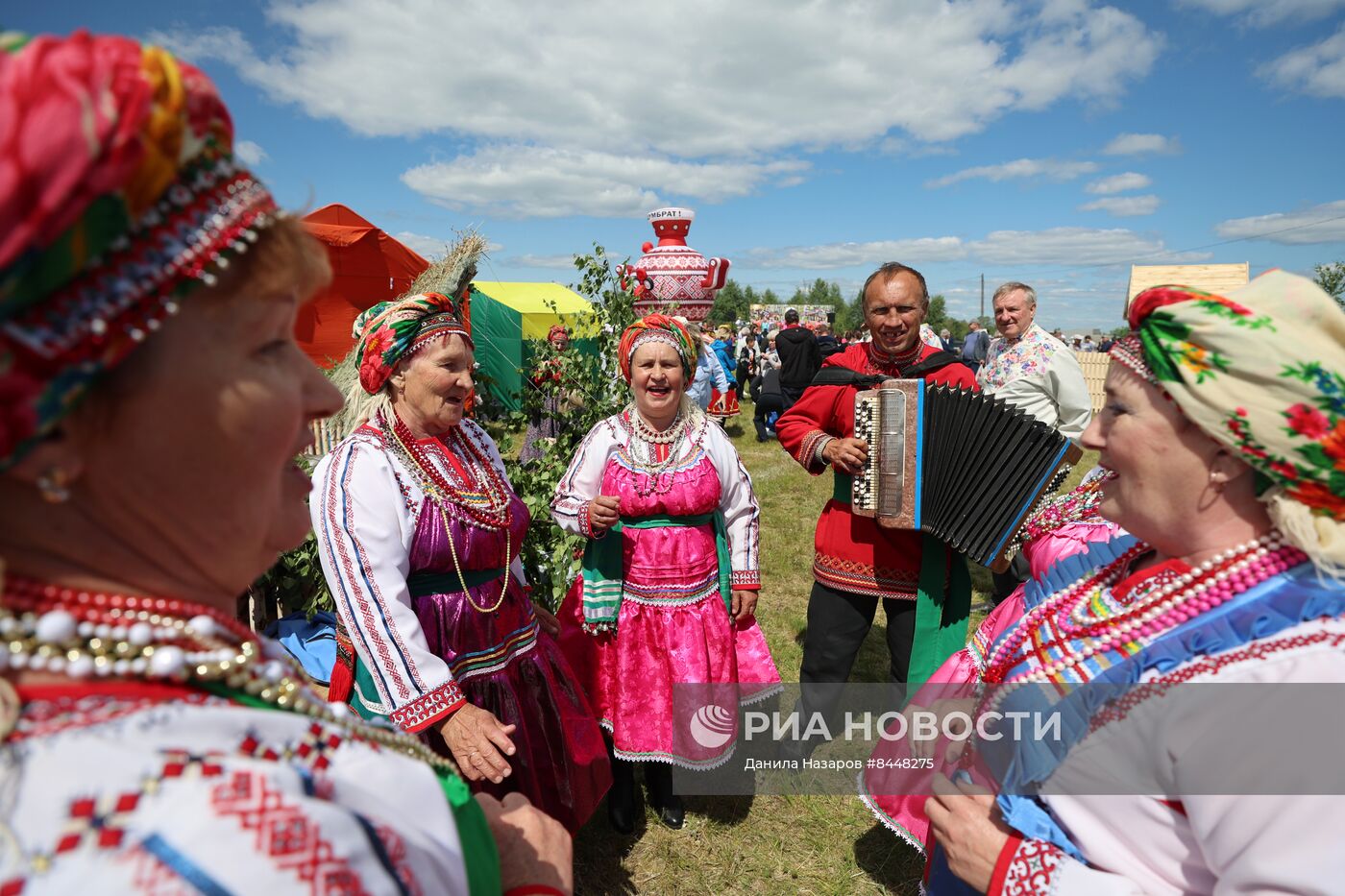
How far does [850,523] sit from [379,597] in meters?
2.40

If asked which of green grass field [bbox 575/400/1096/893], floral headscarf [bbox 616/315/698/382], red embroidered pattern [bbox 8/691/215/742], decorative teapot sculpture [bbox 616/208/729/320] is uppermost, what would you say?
decorative teapot sculpture [bbox 616/208/729/320]

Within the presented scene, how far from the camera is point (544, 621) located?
3096 millimetres

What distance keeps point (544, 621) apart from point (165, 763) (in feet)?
8.06

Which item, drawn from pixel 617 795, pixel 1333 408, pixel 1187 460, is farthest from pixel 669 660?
pixel 1333 408

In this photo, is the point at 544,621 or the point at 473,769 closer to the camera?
the point at 473,769

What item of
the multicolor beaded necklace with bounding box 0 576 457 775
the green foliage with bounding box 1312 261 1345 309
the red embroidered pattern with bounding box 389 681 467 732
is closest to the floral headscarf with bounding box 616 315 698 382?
the red embroidered pattern with bounding box 389 681 467 732

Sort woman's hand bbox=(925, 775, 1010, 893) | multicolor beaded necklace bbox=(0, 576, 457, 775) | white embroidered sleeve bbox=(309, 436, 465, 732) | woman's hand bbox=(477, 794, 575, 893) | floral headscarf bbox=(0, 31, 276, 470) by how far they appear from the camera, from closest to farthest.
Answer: floral headscarf bbox=(0, 31, 276, 470) → multicolor beaded necklace bbox=(0, 576, 457, 775) → woman's hand bbox=(477, 794, 575, 893) → woman's hand bbox=(925, 775, 1010, 893) → white embroidered sleeve bbox=(309, 436, 465, 732)

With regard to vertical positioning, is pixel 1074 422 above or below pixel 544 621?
above

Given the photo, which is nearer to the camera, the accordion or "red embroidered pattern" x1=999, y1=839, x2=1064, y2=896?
"red embroidered pattern" x1=999, y1=839, x2=1064, y2=896

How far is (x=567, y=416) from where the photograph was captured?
14.1 feet

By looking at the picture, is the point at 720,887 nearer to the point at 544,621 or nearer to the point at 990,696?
the point at 544,621

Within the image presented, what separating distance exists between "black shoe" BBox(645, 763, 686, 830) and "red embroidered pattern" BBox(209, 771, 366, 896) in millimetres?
3031

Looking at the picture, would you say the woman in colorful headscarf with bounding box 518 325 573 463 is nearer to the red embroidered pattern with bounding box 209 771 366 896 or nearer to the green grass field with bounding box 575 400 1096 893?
the green grass field with bounding box 575 400 1096 893

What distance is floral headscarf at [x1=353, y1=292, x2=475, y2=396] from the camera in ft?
8.10
